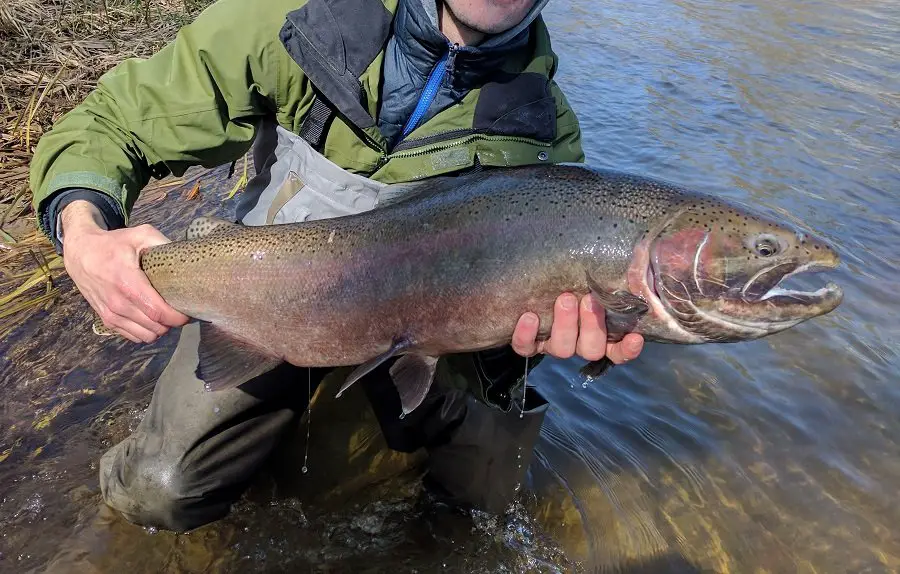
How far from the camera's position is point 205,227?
2490 mm

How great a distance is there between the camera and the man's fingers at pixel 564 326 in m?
2.21

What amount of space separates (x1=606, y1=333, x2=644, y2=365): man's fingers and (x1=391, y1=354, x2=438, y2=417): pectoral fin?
2.18 ft

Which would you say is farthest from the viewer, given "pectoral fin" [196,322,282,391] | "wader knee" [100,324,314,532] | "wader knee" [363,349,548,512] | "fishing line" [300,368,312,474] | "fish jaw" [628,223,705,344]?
"wader knee" [363,349,548,512]

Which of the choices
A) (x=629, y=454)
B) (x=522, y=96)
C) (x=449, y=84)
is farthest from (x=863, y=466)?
(x=449, y=84)

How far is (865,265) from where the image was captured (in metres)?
5.38

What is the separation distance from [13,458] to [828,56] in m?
13.0

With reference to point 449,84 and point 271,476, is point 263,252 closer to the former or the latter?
point 449,84

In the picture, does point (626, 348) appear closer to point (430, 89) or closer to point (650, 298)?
point (650, 298)

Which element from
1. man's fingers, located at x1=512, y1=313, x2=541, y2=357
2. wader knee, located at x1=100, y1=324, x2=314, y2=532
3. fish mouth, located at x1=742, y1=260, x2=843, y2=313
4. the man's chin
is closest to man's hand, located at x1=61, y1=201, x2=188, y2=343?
wader knee, located at x1=100, y1=324, x2=314, y2=532

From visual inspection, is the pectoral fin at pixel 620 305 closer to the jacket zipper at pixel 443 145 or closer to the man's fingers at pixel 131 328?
the jacket zipper at pixel 443 145

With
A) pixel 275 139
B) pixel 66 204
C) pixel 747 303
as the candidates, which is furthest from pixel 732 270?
pixel 66 204

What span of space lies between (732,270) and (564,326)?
23.4 inches

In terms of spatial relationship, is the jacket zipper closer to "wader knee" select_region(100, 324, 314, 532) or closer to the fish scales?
the fish scales

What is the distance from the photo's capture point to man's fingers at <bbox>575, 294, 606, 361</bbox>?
2.23m
